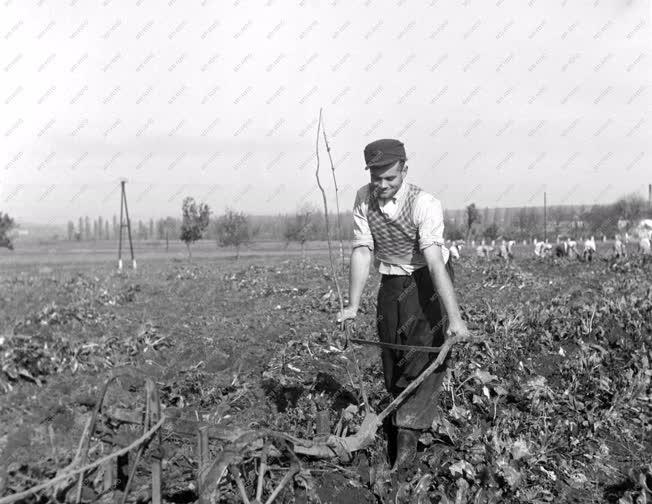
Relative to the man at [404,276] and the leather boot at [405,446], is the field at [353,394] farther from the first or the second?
the man at [404,276]

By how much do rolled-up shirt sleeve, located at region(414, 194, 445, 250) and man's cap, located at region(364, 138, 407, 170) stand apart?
0.96 ft

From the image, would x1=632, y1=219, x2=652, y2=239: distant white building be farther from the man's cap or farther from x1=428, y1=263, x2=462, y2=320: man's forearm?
the man's cap

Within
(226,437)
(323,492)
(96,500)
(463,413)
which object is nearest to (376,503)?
(323,492)

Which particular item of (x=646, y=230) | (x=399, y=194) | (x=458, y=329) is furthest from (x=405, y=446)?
(x=646, y=230)

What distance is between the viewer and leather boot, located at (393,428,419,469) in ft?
12.7

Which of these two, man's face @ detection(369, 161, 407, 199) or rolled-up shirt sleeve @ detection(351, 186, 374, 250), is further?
rolled-up shirt sleeve @ detection(351, 186, 374, 250)

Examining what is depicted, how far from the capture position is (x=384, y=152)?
11.6ft

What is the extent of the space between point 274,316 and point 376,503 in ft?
19.6

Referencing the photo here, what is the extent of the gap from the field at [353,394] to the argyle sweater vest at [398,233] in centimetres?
68

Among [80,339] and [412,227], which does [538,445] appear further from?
[80,339]

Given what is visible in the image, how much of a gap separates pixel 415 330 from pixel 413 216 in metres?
0.77

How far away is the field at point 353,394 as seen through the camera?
3.65m

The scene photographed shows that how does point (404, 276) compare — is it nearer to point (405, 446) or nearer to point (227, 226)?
point (405, 446)

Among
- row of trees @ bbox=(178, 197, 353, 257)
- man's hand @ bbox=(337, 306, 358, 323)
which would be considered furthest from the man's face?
row of trees @ bbox=(178, 197, 353, 257)
